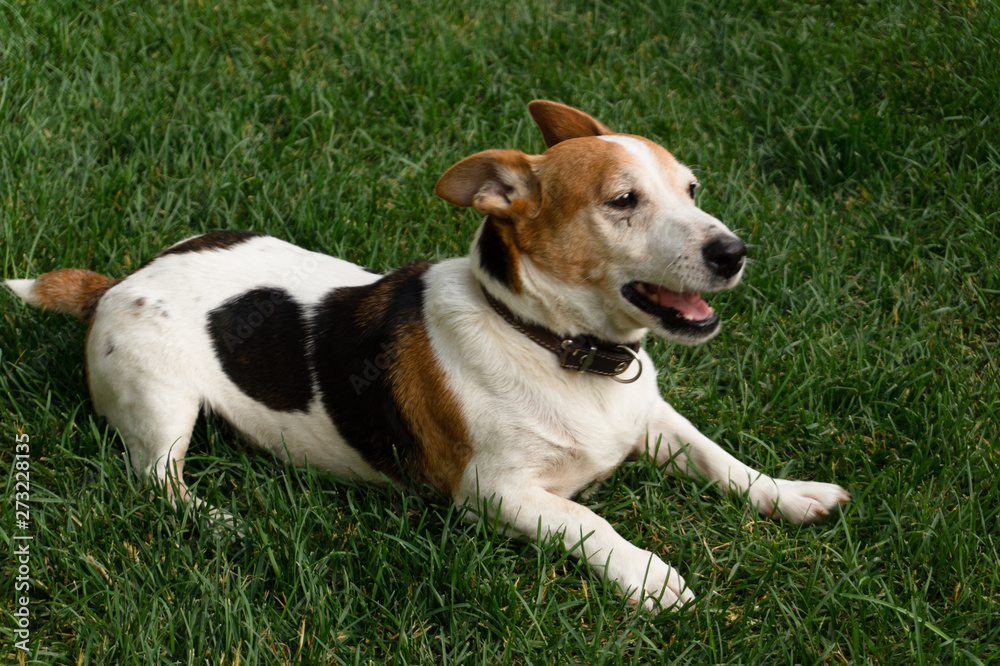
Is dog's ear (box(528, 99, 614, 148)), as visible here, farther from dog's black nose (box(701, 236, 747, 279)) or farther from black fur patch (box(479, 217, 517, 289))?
dog's black nose (box(701, 236, 747, 279))

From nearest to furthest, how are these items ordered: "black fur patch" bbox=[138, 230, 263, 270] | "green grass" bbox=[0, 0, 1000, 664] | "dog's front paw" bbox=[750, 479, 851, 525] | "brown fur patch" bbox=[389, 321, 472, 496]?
"green grass" bbox=[0, 0, 1000, 664]
"brown fur patch" bbox=[389, 321, 472, 496]
"dog's front paw" bbox=[750, 479, 851, 525]
"black fur patch" bbox=[138, 230, 263, 270]

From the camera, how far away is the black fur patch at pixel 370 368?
3.23 m

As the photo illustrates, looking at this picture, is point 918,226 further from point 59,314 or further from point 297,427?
point 59,314

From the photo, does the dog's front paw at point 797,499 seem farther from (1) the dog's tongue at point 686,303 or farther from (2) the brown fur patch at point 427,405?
(2) the brown fur patch at point 427,405

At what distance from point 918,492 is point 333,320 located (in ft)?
7.60

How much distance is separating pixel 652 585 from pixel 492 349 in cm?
96

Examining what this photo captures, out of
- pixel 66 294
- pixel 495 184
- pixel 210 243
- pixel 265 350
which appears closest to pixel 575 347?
pixel 495 184

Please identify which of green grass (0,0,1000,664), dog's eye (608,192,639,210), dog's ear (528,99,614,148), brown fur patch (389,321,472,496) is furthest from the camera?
dog's ear (528,99,614,148)

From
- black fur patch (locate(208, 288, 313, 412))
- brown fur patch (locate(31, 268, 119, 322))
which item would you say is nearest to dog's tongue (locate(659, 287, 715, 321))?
black fur patch (locate(208, 288, 313, 412))

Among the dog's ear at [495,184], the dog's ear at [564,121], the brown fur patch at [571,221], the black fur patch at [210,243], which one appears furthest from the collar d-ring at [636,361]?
the black fur patch at [210,243]

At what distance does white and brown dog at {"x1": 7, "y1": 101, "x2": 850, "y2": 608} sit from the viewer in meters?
2.99

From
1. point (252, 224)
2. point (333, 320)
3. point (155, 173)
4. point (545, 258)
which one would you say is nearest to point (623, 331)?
point (545, 258)

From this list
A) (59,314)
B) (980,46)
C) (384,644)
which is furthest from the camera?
(980,46)

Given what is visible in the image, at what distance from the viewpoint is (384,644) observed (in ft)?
9.23
